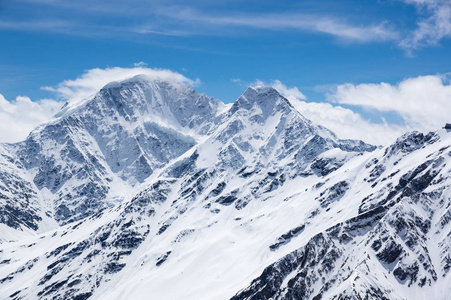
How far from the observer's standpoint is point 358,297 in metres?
198
